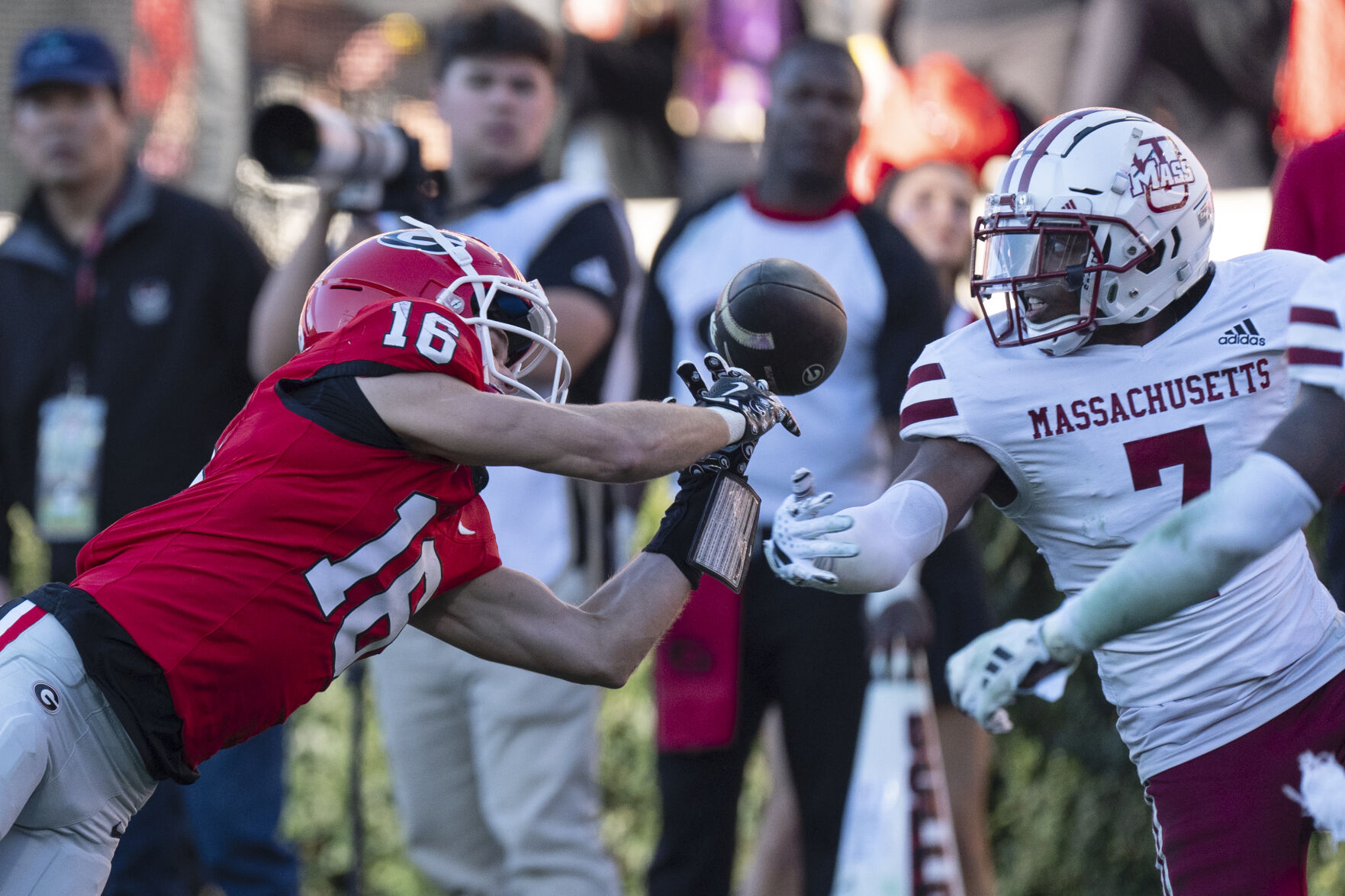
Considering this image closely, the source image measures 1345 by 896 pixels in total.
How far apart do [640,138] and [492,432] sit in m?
5.37

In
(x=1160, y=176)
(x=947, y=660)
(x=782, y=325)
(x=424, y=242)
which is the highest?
(x=1160, y=176)

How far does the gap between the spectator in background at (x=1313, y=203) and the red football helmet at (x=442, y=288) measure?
1656mm

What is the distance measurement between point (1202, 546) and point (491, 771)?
208cm

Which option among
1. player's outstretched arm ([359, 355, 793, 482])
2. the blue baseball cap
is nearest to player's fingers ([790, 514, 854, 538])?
player's outstretched arm ([359, 355, 793, 482])

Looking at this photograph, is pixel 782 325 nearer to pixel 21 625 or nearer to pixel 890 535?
pixel 890 535

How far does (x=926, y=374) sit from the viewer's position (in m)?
2.84

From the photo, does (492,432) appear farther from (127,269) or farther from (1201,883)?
(127,269)

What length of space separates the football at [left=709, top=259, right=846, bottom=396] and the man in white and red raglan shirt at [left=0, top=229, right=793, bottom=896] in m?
0.19

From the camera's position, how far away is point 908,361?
12.8 ft

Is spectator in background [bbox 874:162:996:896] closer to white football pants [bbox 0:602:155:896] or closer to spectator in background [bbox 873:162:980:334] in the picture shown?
spectator in background [bbox 873:162:980:334]

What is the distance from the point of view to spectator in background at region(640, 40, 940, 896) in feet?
12.6

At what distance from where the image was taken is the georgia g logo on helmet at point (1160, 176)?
9.07 feet

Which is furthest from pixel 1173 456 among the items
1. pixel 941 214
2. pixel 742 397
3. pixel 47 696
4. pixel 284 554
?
pixel 941 214

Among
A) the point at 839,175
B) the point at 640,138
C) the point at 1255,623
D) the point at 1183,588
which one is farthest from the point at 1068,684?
the point at 640,138
